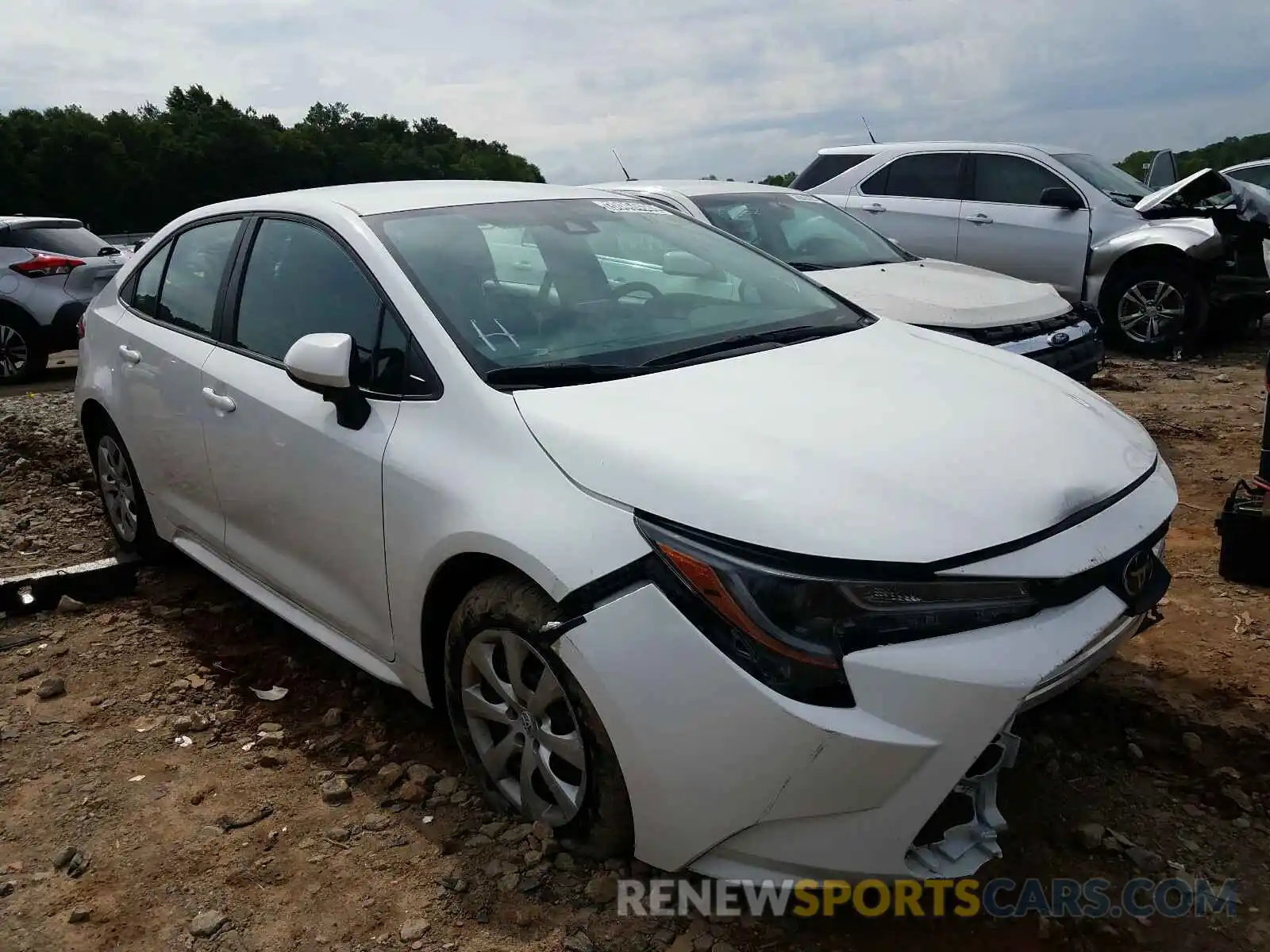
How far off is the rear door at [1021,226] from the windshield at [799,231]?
2.50m

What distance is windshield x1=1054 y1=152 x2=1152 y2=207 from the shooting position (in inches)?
356

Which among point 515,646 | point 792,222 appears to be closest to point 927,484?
point 515,646

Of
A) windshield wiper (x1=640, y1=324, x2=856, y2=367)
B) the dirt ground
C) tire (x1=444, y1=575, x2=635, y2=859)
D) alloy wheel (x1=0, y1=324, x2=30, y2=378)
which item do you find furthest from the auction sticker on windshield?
alloy wheel (x1=0, y1=324, x2=30, y2=378)

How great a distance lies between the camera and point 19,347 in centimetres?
978

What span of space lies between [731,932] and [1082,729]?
4.29 feet

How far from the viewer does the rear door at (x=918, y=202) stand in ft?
30.5

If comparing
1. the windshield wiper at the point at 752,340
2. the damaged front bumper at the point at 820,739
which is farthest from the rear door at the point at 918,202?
the damaged front bumper at the point at 820,739

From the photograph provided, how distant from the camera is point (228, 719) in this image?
3.31 m

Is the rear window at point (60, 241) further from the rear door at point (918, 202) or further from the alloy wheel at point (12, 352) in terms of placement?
the rear door at point (918, 202)

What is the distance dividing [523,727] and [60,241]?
982 cm

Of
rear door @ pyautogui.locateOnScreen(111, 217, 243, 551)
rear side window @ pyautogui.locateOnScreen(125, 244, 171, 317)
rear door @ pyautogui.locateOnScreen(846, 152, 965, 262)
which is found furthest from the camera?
rear door @ pyautogui.locateOnScreen(846, 152, 965, 262)

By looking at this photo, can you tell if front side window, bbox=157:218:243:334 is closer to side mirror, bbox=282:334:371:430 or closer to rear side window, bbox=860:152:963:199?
side mirror, bbox=282:334:371:430

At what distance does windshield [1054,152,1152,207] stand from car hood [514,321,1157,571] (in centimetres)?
724

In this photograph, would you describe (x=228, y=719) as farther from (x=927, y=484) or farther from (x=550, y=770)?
(x=927, y=484)
